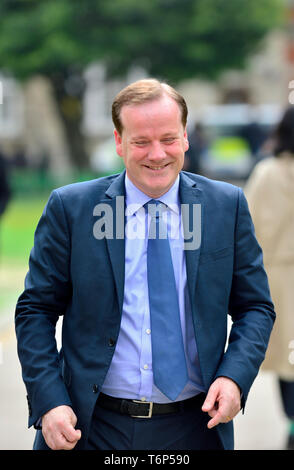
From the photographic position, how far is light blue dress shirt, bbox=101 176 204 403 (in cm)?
282

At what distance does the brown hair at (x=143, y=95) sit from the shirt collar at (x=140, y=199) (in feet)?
0.68

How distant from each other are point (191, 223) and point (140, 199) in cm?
19

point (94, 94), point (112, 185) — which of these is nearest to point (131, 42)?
point (94, 94)

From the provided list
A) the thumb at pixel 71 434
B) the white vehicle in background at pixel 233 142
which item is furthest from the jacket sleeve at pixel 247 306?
the white vehicle in background at pixel 233 142

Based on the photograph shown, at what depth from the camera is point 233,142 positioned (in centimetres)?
2539

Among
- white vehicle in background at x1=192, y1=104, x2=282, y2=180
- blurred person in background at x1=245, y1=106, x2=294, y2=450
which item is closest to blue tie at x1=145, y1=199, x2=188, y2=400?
blurred person in background at x1=245, y1=106, x2=294, y2=450

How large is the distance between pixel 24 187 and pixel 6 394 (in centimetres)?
1830

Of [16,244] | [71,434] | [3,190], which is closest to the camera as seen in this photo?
[71,434]

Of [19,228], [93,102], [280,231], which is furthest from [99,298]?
[93,102]

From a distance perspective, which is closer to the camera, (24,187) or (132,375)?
(132,375)

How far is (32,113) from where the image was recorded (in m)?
38.8

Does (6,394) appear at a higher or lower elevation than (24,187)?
higher

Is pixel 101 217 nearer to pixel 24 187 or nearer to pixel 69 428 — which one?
pixel 69 428

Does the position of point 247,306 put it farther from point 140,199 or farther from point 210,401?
point 140,199
